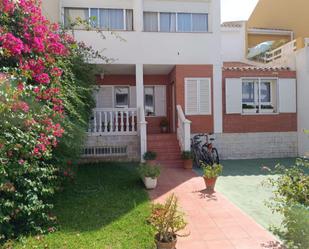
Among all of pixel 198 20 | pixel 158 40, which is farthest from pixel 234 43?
pixel 158 40

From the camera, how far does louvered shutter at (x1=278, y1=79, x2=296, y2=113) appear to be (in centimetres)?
1291

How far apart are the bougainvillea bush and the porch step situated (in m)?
4.94

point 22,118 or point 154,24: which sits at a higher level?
point 154,24

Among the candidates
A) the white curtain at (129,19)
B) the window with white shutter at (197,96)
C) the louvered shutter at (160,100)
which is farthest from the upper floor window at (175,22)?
the louvered shutter at (160,100)

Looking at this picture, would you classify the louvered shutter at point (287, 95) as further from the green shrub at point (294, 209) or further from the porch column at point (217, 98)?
the green shrub at point (294, 209)

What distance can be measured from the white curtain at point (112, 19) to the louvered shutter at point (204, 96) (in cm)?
430

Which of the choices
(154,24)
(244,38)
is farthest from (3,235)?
(244,38)

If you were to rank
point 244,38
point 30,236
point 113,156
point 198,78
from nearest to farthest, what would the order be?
point 30,236, point 113,156, point 198,78, point 244,38

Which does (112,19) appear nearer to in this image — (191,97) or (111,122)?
(111,122)

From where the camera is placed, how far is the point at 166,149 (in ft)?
36.8

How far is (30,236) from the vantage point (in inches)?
188

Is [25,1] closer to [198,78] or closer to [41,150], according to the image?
[41,150]

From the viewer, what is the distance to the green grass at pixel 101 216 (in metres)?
4.59

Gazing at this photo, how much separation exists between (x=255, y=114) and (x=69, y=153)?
9106 millimetres
